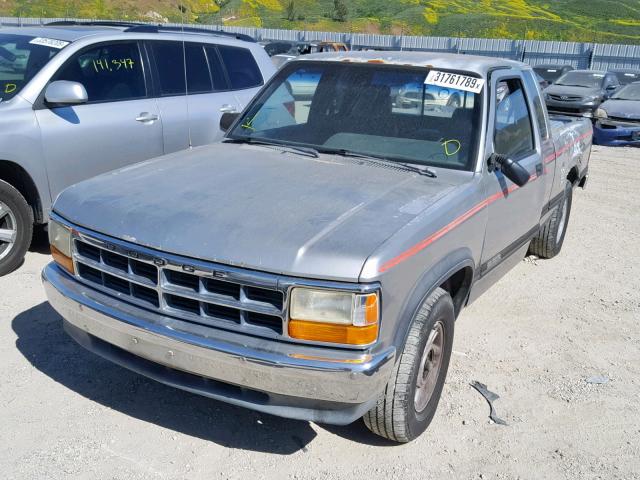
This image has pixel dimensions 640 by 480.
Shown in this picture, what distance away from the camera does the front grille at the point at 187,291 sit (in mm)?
2785

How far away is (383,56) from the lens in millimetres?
4391

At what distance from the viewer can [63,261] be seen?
341cm

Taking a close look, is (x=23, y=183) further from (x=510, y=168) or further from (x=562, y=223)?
(x=562, y=223)

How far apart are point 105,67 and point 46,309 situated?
7.59ft

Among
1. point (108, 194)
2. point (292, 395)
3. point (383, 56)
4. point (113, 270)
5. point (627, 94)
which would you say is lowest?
point (627, 94)

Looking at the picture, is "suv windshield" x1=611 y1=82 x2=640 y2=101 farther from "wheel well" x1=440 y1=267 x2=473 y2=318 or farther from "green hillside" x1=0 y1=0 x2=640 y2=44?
"green hillside" x1=0 y1=0 x2=640 y2=44

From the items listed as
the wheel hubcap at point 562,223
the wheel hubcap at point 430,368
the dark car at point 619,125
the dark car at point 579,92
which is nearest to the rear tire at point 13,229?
the wheel hubcap at point 430,368

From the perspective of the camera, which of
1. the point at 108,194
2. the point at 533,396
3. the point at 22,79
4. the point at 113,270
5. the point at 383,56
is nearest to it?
the point at 113,270

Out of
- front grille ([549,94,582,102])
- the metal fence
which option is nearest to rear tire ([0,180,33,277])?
front grille ([549,94,582,102])

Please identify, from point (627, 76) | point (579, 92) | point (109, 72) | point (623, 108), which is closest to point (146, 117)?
point (109, 72)

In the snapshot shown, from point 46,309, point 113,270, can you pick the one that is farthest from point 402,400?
point 46,309

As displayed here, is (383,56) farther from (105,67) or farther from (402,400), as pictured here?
(105,67)

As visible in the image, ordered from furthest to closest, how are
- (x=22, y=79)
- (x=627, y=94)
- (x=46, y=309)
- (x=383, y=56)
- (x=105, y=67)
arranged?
(x=627, y=94) < (x=105, y=67) < (x=22, y=79) < (x=46, y=309) < (x=383, y=56)

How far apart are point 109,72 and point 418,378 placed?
412 centimetres
